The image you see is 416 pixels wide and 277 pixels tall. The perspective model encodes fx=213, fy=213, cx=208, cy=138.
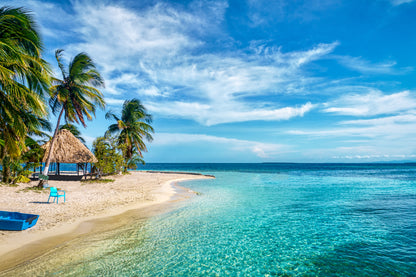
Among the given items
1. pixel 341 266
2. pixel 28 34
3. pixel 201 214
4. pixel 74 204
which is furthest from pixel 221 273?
pixel 28 34

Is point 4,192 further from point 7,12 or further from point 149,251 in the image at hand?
point 149,251

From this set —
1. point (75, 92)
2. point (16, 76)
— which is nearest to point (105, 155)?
point (75, 92)

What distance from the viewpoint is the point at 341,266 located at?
605 centimetres

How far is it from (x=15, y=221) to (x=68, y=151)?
54.9 ft

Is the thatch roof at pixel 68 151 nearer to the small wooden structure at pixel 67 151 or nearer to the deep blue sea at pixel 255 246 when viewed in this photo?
the small wooden structure at pixel 67 151

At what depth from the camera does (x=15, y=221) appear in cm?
737

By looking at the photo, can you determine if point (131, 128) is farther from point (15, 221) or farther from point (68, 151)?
point (15, 221)

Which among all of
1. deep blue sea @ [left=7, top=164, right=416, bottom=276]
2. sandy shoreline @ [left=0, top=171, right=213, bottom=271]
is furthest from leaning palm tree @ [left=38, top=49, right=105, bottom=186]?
deep blue sea @ [left=7, top=164, right=416, bottom=276]

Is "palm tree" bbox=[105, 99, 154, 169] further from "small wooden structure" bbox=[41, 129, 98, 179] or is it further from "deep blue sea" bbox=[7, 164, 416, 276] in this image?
"deep blue sea" bbox=[7, 164, 416, 276]

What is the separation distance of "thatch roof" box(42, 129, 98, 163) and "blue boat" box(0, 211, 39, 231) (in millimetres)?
15058

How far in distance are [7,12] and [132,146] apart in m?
25.9

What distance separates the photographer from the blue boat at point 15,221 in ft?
24.2

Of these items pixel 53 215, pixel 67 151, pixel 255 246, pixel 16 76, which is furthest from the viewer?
pixel 67 151

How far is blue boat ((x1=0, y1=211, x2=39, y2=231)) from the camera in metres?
7.37
